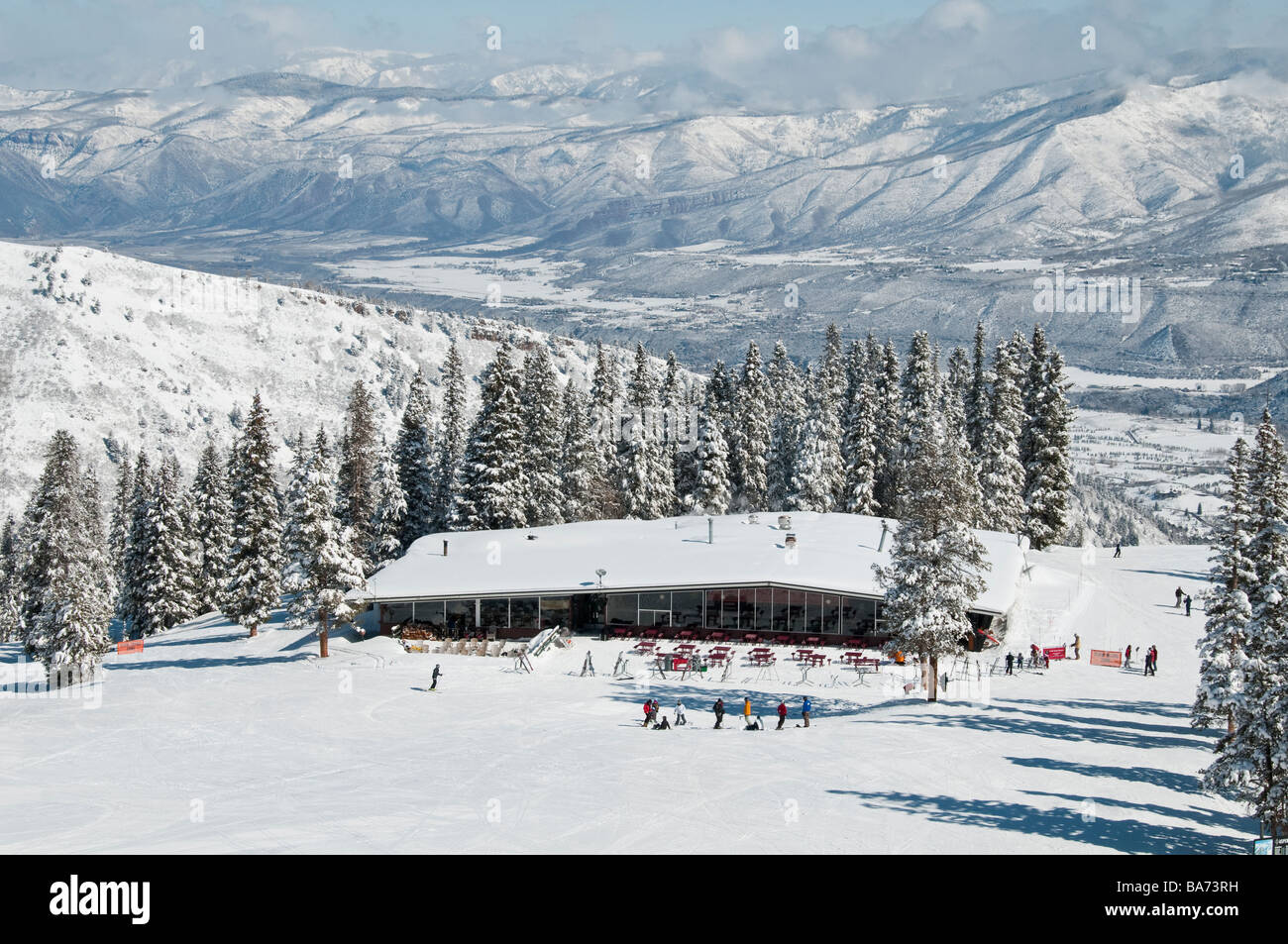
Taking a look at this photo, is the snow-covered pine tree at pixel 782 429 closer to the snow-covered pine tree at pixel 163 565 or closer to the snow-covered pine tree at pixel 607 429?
the snow-covered pine tree at pixel 607 429

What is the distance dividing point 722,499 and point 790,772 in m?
43.4

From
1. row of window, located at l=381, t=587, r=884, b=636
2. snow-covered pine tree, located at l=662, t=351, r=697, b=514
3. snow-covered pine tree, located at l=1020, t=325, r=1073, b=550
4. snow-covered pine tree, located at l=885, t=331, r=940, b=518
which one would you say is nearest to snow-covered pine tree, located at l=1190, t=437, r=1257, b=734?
row of window, located at l=381, t=587, r=884, b=636

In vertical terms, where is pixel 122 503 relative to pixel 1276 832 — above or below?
above

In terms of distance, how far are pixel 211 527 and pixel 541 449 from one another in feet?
69.4

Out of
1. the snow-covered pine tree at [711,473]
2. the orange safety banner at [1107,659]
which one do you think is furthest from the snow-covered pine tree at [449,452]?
the orange safety banner at [1107,659]

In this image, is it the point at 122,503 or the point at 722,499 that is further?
the point at 122,503

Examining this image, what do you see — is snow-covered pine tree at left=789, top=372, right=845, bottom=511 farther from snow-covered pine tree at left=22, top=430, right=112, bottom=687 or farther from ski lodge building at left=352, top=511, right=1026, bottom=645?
snow-covered pine tree at left=22, top=430, right=112, bottom=687

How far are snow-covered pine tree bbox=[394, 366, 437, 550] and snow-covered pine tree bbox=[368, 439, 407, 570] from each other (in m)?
1.40

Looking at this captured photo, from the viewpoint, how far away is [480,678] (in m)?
47.5

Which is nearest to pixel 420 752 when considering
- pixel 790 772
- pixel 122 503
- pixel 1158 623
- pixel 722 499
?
pixel 790 772

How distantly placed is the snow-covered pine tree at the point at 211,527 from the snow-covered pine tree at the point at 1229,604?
56.6m

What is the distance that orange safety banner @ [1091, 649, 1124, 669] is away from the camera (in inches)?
1951

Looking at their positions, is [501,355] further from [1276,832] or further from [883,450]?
[1276,832]

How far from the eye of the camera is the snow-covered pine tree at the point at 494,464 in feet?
224
